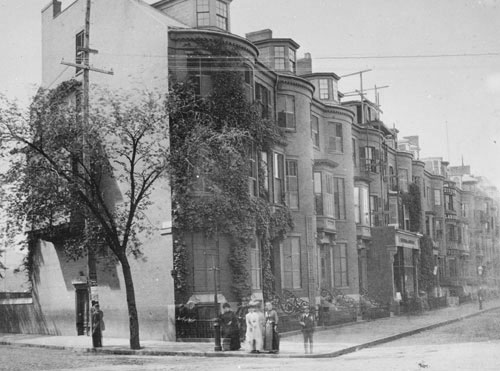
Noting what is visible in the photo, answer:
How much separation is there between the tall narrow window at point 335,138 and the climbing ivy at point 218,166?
10698 millimetres

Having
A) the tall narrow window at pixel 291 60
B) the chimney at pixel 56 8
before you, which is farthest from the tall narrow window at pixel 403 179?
the chimney at pixel 56 8

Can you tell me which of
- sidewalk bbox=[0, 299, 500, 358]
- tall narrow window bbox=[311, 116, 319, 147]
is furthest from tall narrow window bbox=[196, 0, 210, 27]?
sidewalk bbox=[0, 299, 500, 358]

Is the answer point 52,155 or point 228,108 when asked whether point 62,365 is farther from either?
point 228,108

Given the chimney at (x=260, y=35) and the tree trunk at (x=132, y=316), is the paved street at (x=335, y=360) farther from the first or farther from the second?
the chimney at (x=260, y=35)

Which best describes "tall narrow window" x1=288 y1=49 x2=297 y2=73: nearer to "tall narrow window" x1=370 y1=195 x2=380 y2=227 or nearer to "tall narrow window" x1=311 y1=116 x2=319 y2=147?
"tall narrow window" x1=311 y1=116 x2=319 y2=147

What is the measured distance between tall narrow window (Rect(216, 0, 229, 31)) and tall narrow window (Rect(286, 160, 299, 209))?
23.5ft

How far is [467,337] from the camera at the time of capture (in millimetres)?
23938

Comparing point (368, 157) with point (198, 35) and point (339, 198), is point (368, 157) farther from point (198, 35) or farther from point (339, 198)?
point (198, 35)

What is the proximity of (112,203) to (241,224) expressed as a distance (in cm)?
581

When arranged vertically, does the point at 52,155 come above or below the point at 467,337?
above

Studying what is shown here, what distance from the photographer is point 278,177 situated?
32156 mm

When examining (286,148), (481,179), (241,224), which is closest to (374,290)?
(286,148)

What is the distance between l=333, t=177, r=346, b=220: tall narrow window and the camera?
39.1m

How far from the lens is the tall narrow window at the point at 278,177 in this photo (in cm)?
3188
